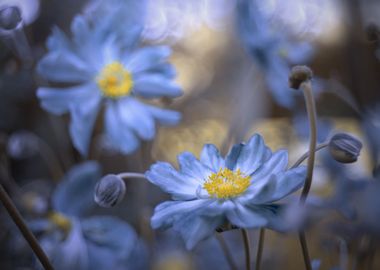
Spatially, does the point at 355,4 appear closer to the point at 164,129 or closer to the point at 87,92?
the point at 87,92

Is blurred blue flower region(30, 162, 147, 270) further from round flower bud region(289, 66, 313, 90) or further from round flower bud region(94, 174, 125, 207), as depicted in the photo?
round flower bud region(289, 66, 313, 90)

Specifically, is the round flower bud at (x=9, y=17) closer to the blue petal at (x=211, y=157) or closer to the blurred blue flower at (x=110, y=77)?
the blurred blue flower at (x=110, y=77)

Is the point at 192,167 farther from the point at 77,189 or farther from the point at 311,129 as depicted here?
the point at 77,189

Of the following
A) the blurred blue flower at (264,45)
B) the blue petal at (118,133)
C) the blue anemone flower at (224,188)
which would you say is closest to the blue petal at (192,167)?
the blue anemone flower at (224,188)

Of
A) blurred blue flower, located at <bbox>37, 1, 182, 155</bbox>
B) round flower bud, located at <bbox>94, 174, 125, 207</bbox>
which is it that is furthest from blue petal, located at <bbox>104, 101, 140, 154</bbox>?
round flower bud, located at <bbox>94, 174, 125, 207</bbox>

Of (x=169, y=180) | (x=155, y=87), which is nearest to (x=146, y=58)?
(x=155, y=87)
